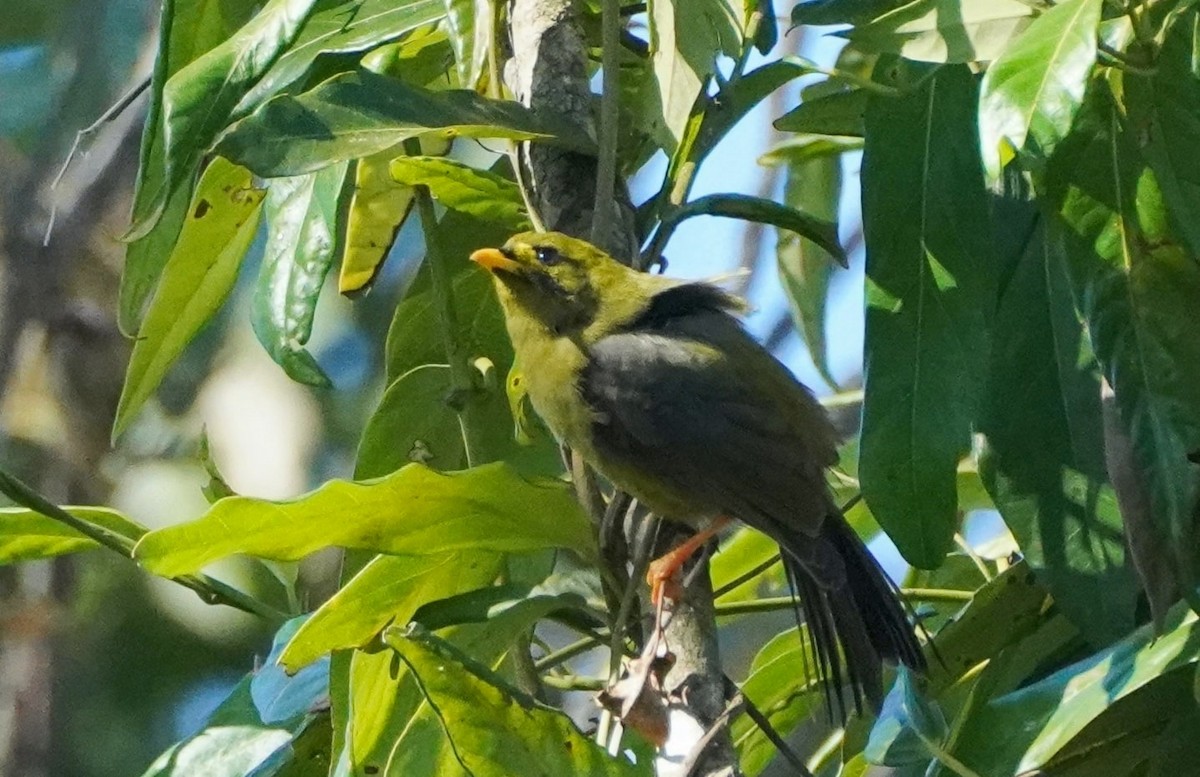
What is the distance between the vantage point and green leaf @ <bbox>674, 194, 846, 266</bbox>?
2.35m

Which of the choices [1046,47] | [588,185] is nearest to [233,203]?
[588,185]

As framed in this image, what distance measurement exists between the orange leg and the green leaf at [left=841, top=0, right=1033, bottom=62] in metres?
0.72

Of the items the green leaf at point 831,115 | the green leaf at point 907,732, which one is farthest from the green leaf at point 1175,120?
the green leaf at point 907,732

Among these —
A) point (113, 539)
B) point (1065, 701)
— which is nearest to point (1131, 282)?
point (1065, 701)

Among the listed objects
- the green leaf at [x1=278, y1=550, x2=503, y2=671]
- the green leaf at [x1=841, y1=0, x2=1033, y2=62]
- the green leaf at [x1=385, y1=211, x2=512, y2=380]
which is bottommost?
the green leaf at [x1=278, y1=550, x2=503, y2=671]

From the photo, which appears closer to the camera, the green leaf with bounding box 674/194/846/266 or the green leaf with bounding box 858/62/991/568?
the green leaf with bounding box 858/62/991/568

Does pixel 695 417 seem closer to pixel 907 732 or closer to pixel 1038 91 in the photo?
pixel 907 732

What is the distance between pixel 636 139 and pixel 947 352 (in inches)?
24.6

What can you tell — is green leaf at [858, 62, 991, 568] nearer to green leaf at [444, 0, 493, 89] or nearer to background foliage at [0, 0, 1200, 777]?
background foliage at [0, 0, 1200, 777]

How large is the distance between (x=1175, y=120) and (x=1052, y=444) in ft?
1.43

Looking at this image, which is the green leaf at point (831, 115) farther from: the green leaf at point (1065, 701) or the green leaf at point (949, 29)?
the green leaf at point (1065, 701)

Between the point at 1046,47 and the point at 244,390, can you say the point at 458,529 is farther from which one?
the point at 244,390

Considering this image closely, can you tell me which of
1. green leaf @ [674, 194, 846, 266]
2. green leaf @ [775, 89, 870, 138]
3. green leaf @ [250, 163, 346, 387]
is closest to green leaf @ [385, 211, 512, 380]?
green leaf @ [250, 163, 346, 387]

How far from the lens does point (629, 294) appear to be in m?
3.09
